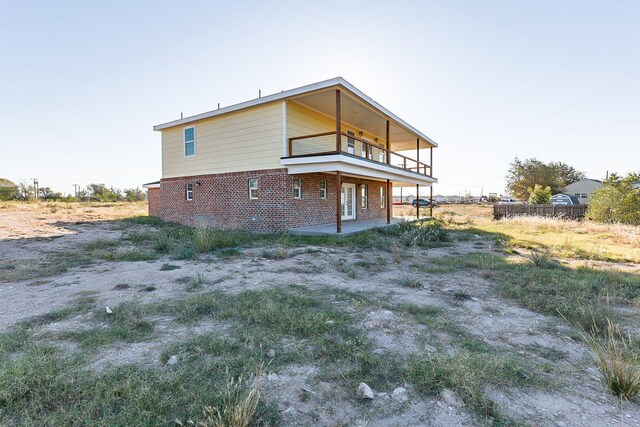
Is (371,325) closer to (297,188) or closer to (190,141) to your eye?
(297,188)

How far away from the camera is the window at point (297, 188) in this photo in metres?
14.1

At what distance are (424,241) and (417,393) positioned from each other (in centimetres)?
944

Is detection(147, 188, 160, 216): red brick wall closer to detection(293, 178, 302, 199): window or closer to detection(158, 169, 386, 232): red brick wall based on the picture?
detection(158, 169, 386, 232): red brick wall

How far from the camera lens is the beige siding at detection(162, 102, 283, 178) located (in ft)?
45.1

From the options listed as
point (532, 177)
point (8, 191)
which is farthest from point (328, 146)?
point (532, 177)

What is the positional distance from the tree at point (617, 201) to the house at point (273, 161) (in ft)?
37.7

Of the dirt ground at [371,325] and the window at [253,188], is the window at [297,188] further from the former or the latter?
the dirt ground at [371,325]

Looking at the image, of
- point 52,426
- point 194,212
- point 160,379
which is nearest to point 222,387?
point 160,379

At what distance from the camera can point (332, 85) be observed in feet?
38.8

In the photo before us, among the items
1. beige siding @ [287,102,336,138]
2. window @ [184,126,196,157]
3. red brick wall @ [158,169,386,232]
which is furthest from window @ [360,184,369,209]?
window @ [184,126,196,157]

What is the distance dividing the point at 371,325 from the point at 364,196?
1669 centimetres

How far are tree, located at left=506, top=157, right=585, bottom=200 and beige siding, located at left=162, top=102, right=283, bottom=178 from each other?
51056 millimetres

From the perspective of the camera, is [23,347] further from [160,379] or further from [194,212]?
[194,212]

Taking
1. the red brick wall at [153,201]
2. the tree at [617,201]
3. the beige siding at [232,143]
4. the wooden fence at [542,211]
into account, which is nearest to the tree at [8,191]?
the red brick wall at [153,201]
